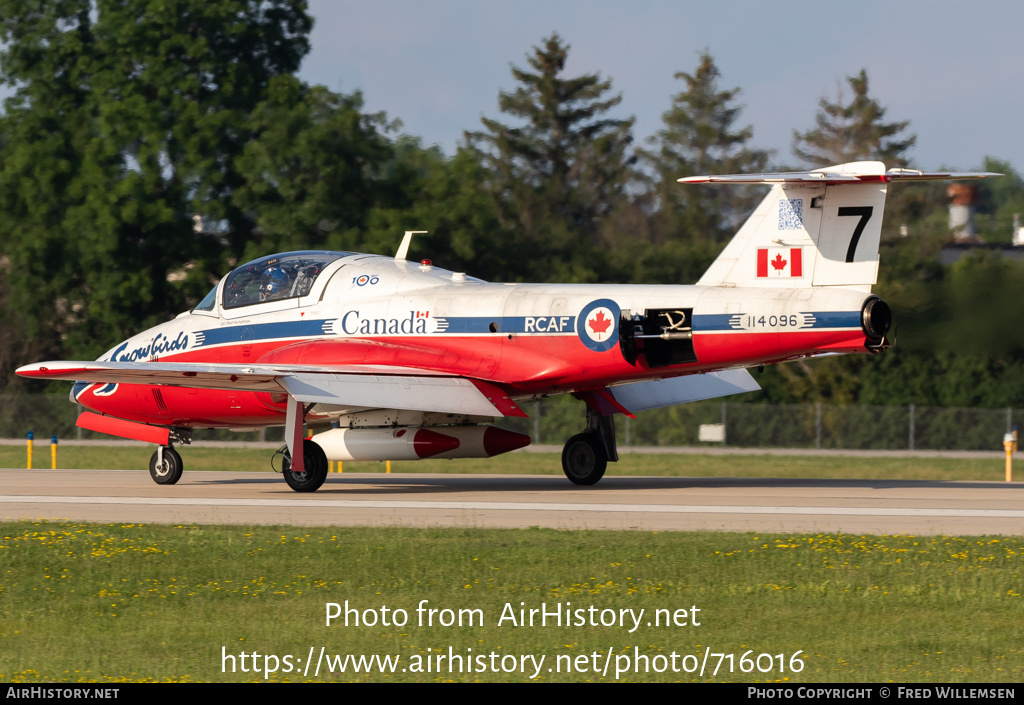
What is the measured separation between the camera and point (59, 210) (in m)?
45.7

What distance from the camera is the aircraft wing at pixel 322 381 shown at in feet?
58.2

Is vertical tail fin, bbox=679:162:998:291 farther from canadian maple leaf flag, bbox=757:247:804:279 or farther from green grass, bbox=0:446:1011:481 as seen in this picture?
green grass, bbox=0:446:1011:481

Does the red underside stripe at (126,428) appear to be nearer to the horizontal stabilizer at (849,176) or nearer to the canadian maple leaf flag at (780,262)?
the horizontal stabilizer at (849,176)

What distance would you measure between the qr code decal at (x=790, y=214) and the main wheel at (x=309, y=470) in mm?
7643

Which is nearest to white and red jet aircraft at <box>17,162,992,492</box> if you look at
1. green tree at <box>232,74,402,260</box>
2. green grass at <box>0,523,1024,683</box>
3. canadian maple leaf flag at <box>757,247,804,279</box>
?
canadian maple leaf flag at <box>757,247,804,279</box>

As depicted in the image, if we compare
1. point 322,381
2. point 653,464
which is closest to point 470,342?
point 322,381

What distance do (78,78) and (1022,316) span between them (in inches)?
1404

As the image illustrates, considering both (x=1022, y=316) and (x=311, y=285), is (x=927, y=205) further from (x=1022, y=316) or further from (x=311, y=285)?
(x=311, y=285)

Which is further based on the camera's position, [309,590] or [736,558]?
[736,558]

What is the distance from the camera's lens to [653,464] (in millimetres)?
30562

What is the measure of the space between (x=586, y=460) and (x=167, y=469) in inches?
280

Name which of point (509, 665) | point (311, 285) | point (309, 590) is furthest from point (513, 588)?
point (311, 285)

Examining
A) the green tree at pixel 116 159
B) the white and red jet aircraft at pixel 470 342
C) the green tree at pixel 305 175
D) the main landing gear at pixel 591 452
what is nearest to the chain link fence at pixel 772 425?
the green tree at pixel 116 159

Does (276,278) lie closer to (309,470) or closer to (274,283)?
(274,283)
